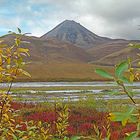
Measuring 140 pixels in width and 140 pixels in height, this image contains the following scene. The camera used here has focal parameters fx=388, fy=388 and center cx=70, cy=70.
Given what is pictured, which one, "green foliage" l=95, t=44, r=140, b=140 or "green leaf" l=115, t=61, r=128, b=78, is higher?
"green leaf" l=115, t=61, r=128, b=78

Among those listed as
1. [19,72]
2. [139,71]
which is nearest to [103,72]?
[139,71]

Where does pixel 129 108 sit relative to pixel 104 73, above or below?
below

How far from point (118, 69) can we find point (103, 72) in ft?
0.25

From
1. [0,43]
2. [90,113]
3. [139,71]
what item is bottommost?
[90,113]

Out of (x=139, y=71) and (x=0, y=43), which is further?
(x=0, y=43)

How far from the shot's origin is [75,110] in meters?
18.6

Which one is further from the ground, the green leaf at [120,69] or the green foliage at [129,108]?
the green leaf at [120,69]

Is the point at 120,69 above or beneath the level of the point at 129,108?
above

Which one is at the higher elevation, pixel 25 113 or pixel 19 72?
pixel 19 72

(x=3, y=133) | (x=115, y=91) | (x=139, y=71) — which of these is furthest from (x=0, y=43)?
(x=115, y=91)

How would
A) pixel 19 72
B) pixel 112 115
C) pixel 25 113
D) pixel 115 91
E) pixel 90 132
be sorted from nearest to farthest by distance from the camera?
pixel 112 115, pixel 115 91, pixel 19 72, pixel 90 132, pixel 25 113

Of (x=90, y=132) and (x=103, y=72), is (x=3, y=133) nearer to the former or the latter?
(x=103, y=72)

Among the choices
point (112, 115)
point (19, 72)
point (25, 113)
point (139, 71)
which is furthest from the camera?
point (25, 113)

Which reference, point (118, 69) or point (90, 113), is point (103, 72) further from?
point (90, 113)
